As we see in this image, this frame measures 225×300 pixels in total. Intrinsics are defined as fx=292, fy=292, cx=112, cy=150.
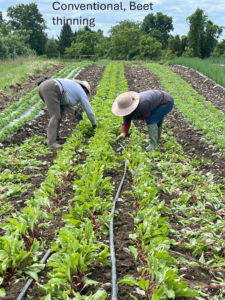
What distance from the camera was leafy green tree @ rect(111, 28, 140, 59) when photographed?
5116cm

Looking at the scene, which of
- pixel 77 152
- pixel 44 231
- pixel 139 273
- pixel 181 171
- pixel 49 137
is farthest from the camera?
pixel 49 137

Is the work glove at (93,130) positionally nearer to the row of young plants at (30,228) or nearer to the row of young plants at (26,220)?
the row of young plants at (26,220)

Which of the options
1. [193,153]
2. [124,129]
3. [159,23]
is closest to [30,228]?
[124,129]

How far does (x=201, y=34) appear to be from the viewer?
3822 cm

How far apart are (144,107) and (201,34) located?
37198mm

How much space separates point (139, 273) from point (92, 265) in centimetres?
42

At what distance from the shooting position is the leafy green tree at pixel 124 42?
168 ft

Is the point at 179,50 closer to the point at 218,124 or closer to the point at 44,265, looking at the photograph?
the point at 218,124

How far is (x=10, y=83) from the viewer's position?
1242 centimetres

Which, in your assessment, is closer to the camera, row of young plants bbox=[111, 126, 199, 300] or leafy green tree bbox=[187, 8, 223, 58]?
row of young plants bbox=[111, 126, 199, 300]

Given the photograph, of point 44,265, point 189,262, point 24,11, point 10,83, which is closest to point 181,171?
point 189,262

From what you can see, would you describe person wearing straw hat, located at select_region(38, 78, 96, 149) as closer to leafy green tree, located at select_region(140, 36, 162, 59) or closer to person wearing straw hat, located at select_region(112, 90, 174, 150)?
person wearing straw hat, located at select_region(112, 90, 174, 150)

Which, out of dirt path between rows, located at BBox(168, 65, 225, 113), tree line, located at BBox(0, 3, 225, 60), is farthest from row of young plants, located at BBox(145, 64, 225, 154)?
tree line, located at BBox(0, 3, 225, 60)


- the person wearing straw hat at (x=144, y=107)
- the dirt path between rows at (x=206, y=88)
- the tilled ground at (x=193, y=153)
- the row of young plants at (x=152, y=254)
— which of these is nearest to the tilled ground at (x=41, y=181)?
the row of young plants at (x=152, y=254)
